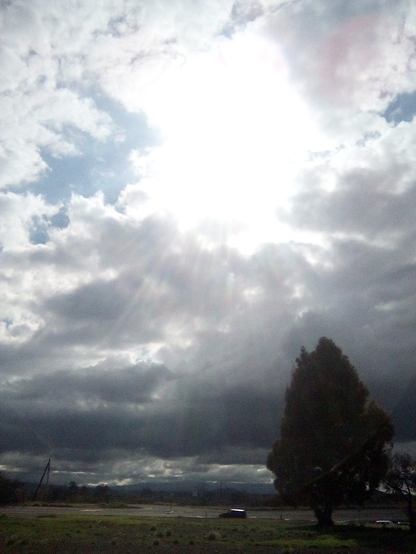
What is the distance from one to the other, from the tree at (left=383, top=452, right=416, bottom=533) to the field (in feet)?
5.21

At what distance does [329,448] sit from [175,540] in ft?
35.8

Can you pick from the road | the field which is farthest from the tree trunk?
the road

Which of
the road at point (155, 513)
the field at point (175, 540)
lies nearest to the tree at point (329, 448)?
the field at point (175, 540)

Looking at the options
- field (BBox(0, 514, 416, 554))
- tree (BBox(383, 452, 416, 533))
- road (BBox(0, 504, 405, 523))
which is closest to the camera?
field (BBox(0, 514, 416, 554))

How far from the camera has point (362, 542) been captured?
2208cm

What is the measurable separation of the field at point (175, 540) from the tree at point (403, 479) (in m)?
1.59

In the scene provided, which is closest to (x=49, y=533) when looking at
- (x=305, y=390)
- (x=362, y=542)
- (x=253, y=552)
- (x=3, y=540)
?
(x=3, y=540)

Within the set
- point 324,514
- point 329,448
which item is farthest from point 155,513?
point 329,448

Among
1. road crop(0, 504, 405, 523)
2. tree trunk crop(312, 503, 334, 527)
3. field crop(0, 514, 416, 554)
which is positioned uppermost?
road crop(0, 504, 405, 523)

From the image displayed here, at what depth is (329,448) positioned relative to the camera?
28656 mm

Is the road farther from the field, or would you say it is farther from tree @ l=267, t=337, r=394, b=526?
the field

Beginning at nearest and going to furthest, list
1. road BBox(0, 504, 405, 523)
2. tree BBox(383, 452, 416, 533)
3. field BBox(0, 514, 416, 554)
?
1. field BBox(0, 514, 416, 554)
2. tree BBox(383, 452, 416, 533)
3. road BBox(0, 504, 405, 523)

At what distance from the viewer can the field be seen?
18.1 m

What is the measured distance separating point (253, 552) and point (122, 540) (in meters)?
Answer: 5.34
